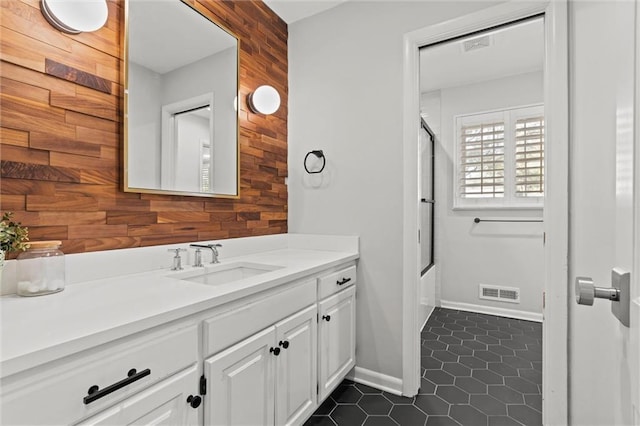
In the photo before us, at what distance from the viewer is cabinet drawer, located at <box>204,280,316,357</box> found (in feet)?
3.43

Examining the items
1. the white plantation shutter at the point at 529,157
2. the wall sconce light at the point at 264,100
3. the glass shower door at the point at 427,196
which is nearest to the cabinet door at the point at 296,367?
the wall sconce light at the point at 264,100

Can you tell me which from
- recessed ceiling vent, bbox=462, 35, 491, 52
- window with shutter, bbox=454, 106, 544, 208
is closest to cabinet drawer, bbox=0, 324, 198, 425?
recessed ceiling vent, bbox=462, 35, 491, 52

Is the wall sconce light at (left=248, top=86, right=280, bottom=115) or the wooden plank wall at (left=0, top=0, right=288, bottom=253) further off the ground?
the wall sconce light at (left=248, top=86, right=280, bottom=115)

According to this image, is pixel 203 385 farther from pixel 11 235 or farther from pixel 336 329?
pixel 336 329

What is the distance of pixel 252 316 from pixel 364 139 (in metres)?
1.37

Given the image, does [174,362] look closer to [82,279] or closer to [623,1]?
[82,279]

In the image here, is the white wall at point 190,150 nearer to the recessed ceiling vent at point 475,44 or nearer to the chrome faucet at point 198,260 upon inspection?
the chrome faucet at point 198,260

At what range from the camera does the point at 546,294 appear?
→ 1520 mm

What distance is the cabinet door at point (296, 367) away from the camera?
1.36 meters

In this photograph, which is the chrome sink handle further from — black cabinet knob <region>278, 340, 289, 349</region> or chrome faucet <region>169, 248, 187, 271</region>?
black cabinet knob <region>278, 340, 289, 349</region>

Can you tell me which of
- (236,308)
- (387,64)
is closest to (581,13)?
(387,64)

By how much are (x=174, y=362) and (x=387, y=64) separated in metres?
1.95

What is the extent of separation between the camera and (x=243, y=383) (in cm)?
116

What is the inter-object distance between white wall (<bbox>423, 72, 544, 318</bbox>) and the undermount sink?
2.57 meters
